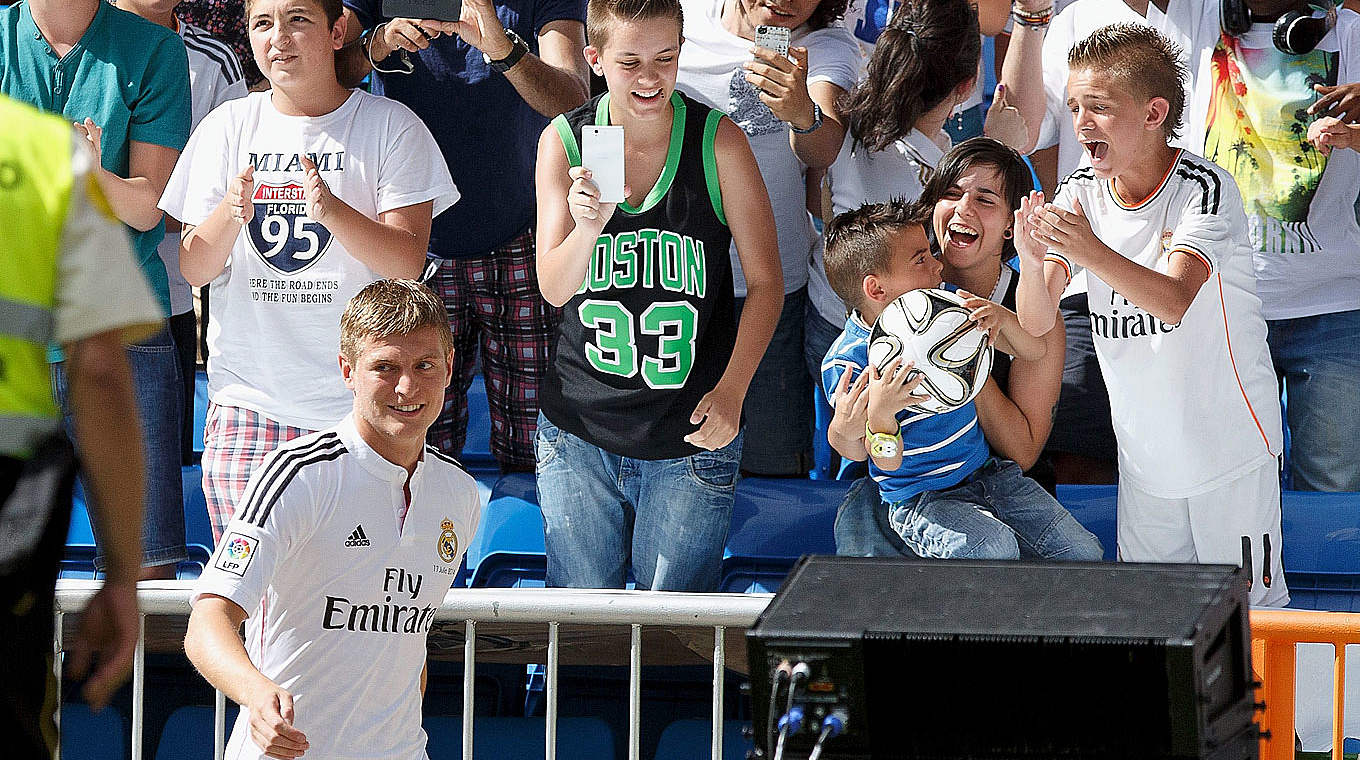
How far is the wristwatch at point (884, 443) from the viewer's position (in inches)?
159

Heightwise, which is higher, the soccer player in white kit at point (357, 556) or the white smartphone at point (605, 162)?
the white smartphone at point (605, 162)

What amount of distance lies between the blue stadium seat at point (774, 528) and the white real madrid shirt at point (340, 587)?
4.95ft

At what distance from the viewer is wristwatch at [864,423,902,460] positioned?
4051 mm

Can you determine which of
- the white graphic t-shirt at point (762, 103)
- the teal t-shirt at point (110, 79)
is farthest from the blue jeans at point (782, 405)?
the teal t-shirt at point (110, 79)

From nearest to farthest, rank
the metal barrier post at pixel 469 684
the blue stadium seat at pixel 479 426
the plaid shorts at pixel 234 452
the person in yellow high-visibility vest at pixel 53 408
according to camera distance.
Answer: the person in yellow high-visibility vest at pixel 53 408, the metal barrier post at pixel 469 684, the plaid shorts at pixel 234 452, the blue stadium seat at pixel 479 426

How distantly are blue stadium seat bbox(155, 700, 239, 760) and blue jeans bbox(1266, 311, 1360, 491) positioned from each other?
315cm

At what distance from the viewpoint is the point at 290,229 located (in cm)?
436

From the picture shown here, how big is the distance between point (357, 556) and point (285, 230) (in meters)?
1.39

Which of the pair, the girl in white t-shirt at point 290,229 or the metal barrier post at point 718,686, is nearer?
the metal barrier post at point 718,686

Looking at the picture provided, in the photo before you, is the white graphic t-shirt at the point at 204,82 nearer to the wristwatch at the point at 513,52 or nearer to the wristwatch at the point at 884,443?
the wristwatch at the point at 513,52

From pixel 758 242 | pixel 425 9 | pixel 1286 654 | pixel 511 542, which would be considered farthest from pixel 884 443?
pixel 425 9

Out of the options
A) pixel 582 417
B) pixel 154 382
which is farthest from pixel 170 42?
pixel 582 417

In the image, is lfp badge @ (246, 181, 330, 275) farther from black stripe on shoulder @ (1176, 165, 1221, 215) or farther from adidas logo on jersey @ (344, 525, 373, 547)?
black stripe on shoulder @ (1176, 165, 1221, 215)

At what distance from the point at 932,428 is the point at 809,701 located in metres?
1.91
